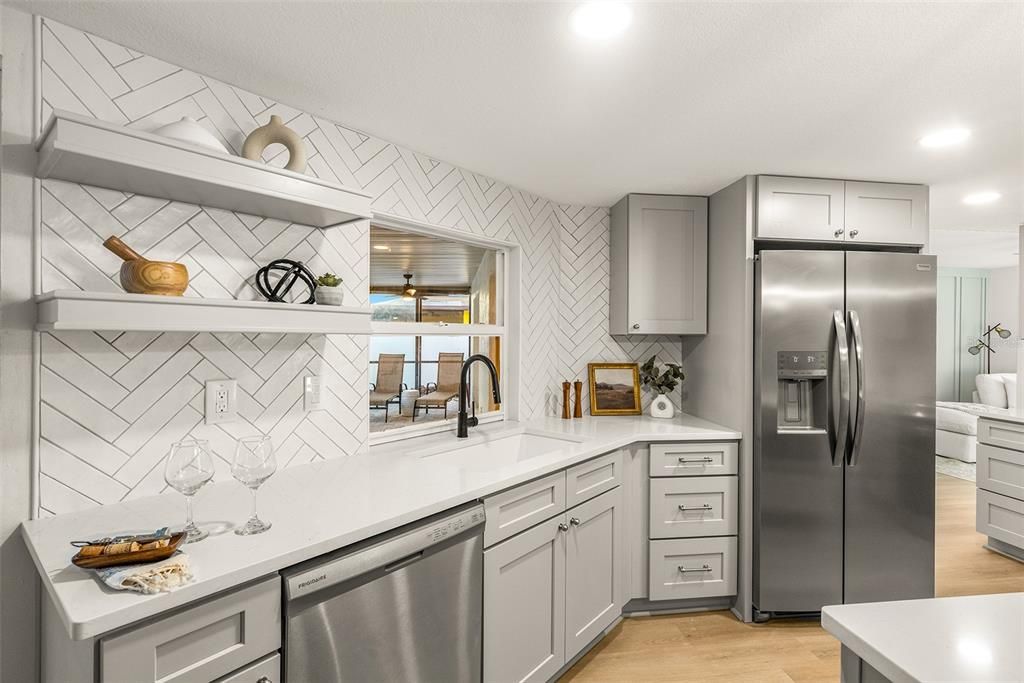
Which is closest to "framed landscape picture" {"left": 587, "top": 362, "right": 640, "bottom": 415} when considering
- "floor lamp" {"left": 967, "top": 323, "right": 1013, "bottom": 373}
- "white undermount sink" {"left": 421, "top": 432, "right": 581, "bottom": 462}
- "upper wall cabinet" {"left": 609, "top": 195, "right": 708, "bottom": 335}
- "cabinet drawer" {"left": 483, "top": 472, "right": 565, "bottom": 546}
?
"upper wall cabinet" {"left": 609, "top": 195, "right": 708, "bottom": 335}

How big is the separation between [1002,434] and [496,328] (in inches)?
127

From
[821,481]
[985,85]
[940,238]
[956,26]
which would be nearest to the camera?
[956,26]

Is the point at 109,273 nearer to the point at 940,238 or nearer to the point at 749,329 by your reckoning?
the point at 749,329

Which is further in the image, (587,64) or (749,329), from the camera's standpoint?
(749,329)

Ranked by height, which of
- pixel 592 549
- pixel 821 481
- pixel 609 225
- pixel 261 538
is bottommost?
pixel 592 549

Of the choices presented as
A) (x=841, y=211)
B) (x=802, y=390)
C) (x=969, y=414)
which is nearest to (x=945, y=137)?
(x=841, y=211)

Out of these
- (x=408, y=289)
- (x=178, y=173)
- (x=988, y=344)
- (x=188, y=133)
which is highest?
(x=188, y=133)

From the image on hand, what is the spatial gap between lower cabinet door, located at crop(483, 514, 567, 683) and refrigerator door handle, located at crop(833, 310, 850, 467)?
151 centimetres

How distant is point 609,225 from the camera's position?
361cm

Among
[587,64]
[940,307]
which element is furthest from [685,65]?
[940,307]

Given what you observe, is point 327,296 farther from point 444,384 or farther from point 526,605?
point 526,605

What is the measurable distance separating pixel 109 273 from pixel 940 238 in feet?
19.8

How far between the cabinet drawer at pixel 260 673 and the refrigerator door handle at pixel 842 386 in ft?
8.58

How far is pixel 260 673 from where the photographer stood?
121 cm
